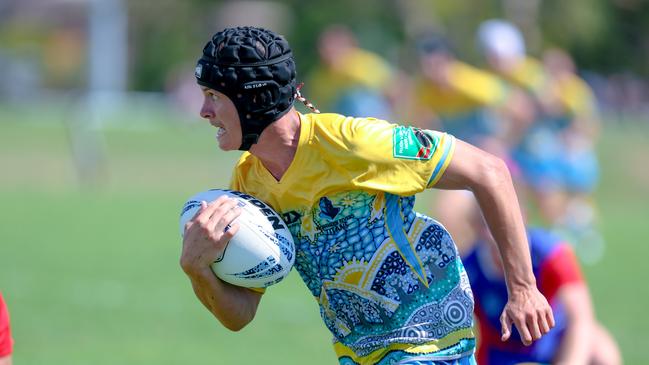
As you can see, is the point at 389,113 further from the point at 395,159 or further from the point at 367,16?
the point at 367,16

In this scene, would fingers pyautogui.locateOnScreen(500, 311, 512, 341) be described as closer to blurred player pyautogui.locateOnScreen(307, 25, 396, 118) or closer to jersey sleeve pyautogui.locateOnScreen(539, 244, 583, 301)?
jersey sleeve pyautogui.locateOnScreen(539, 244, 583, 301)

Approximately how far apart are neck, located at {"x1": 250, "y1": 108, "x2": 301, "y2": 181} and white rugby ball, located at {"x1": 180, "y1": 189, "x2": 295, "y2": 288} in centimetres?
15

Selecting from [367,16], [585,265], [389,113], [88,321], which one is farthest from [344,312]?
[367,16]

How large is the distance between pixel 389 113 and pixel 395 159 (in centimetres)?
1206

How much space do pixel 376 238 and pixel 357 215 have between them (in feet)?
0.34

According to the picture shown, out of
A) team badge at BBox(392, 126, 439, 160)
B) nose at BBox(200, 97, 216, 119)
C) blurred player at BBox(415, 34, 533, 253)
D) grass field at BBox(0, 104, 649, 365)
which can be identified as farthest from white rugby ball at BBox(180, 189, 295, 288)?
blurred player at BBox(415, 34, 533, 253)

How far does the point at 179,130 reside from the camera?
29484mm

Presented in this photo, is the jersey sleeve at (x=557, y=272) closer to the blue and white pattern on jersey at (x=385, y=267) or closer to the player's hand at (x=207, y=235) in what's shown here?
the blue and white pattern on jersey at (x=385, y=267)

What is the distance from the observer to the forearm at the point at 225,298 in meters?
4.16

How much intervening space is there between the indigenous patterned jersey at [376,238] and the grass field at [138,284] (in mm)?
3548

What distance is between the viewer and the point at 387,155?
4.09m

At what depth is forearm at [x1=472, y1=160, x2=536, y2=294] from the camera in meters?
4.08

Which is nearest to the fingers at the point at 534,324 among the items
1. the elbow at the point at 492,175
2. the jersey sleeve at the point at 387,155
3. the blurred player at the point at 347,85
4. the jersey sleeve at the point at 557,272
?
the elbow at the point at 492,175

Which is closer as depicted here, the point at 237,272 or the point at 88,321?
the point at 237,272
